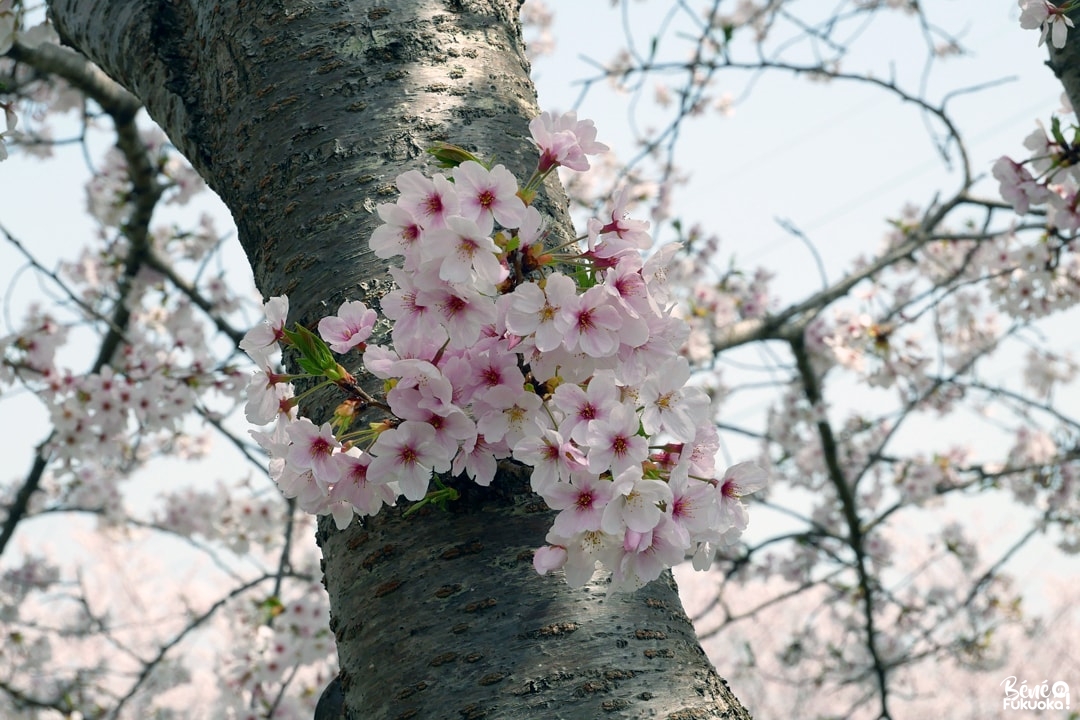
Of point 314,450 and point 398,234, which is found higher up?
point 398,234

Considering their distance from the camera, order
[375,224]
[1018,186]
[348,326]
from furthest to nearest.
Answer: [1018,186]
[375,224]
[348,326]

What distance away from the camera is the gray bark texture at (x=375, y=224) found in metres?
0.84

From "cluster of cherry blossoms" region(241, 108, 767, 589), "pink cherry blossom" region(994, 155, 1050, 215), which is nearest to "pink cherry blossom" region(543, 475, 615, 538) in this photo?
"cluster of cherry blossoms" region(241, 108, 767, 589)

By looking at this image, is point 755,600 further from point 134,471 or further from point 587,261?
point 587,261

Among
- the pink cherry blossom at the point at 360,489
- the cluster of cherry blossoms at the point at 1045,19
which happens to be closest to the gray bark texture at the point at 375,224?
the pink cherry blossom at the point at 360,489

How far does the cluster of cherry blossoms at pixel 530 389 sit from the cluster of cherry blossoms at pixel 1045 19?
0.98m

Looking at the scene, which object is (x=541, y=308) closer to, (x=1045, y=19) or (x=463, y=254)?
(x=463, y=254)

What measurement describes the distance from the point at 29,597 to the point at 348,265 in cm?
650

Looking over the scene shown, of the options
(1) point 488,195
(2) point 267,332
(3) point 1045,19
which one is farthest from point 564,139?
(3) point 1045,19

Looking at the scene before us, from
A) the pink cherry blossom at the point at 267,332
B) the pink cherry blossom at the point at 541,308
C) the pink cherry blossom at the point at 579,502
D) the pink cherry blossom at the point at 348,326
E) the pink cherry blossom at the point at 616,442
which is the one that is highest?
the pink cherry blossom at the point at 267,332

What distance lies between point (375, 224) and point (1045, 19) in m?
1.15

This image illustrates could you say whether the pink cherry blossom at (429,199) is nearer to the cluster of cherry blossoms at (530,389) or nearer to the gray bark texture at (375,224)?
the cluster of cherry blossoms at (530,389)

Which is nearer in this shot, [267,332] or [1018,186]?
[267,332]

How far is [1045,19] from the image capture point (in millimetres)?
1417
